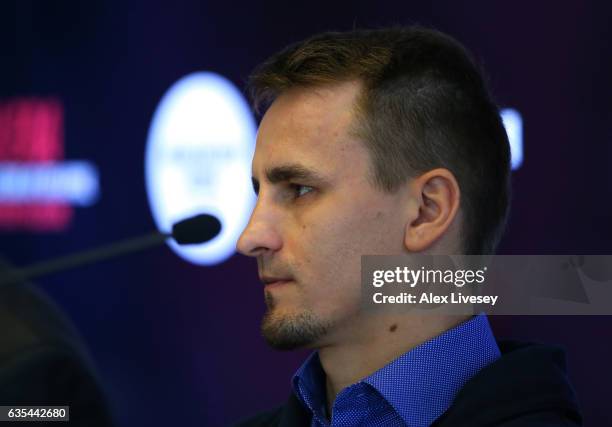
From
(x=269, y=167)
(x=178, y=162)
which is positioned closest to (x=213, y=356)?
A: (x=178, y=162)

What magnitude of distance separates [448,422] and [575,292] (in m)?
0.35

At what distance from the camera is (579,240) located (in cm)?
263

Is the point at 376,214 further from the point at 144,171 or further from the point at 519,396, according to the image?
the point at 144,171

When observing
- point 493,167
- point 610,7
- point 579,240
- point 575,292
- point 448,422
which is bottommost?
point 448,422

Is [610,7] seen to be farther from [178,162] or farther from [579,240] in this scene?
[178,162]

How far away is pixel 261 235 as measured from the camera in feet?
4.47

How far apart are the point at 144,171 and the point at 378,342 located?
6.96 feet

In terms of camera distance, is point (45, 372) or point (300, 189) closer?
point (45, 372)

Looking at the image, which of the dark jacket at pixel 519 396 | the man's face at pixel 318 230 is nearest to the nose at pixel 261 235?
the man's face at pixel 318 230

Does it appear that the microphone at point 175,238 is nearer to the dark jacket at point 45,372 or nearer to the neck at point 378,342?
the dark jacket at point 45,372

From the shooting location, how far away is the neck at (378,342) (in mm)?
1393

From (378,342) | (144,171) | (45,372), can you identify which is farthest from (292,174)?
(144,171)

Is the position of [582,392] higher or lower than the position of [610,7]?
lower

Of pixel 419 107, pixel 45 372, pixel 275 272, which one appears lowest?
pixel 45 372
